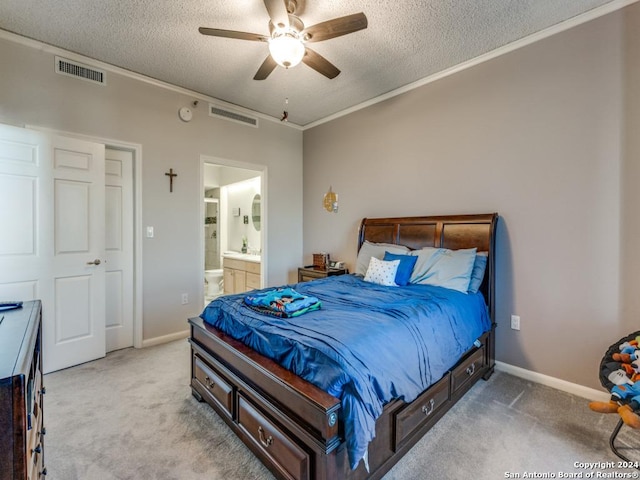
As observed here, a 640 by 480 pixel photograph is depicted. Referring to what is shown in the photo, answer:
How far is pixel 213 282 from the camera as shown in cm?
607

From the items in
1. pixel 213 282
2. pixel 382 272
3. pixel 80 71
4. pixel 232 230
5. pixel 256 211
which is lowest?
pixel 213 282

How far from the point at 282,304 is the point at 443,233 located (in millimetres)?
1896

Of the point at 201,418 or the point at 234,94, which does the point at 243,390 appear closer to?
the point at 201,418

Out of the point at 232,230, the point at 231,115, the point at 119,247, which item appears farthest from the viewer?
the point at 232,230

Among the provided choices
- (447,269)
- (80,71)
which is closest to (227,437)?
(447,269)

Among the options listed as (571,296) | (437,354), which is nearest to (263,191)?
(437,354)

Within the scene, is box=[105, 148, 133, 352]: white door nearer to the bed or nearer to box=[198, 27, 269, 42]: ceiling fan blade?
the bed

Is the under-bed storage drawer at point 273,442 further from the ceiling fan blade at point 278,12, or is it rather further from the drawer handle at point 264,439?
the ceiling fan blade at point 278,12

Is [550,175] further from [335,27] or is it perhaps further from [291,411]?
[291,411]

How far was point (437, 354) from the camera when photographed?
1.91 m

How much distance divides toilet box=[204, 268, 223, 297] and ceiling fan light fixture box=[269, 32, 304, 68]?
15.5 ft

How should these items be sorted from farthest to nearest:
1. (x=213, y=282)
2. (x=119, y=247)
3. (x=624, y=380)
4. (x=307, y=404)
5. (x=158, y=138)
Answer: (x=213, y=282) < (x=158, y=138) < (x=119, y=247) < (x=624, y=380) < (x=307, y=404)

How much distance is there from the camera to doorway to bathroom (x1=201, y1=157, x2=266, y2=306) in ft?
17.2

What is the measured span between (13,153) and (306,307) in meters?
2.70
